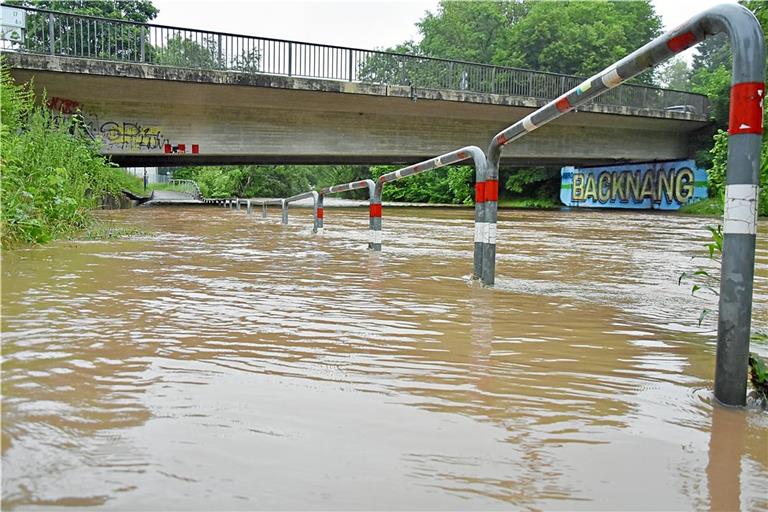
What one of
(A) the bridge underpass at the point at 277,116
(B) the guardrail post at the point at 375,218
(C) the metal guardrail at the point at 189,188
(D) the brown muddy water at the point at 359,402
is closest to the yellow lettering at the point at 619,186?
(A) the bridge underpass at the point at 277,116

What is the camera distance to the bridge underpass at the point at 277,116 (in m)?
20.8

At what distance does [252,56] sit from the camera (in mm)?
22594

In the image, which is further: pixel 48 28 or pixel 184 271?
pixel 48 28

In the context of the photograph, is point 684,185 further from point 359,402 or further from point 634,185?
point 359,402

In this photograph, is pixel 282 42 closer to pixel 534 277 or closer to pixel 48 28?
Result: pixel 48 28

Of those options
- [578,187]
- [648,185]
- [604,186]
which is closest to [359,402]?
[648,185]

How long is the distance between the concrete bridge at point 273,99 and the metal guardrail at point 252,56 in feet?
0.14

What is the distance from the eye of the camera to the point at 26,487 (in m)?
1.49

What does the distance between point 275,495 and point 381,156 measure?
25759 millimetres

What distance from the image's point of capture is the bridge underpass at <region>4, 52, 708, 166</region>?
20.8 meters

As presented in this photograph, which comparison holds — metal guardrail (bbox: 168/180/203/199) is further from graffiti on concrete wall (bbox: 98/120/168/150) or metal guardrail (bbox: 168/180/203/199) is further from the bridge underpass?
graffiti on concrete wall (bbox: 98/120/168/150)

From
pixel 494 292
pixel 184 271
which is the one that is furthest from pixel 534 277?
pixel 184 271

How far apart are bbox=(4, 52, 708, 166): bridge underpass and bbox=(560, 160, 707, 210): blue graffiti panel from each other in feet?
13.2

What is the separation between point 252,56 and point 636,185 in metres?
22.8
